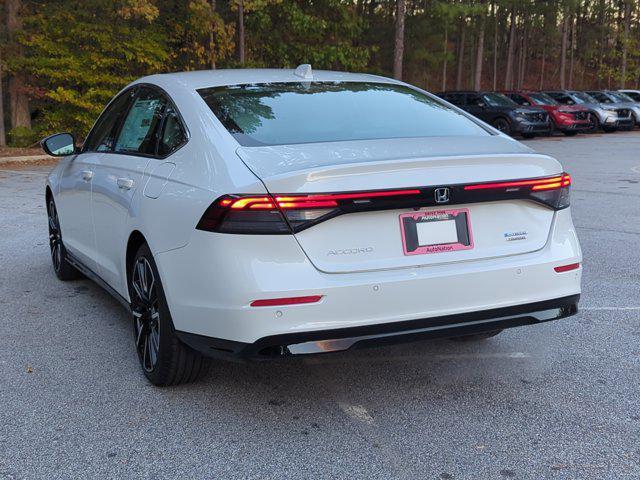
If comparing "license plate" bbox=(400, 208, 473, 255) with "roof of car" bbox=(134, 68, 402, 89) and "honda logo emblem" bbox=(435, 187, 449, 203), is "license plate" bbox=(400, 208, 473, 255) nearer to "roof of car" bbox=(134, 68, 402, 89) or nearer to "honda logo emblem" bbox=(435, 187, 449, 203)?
"honda logo emblem" bbox=(435, 187, 449, 203)

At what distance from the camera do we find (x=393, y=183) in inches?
125

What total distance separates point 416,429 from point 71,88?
2114 cm

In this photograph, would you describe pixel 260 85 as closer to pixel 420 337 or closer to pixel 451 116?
pixel 451 116

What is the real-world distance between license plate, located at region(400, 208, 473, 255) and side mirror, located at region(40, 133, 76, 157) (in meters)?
3.28

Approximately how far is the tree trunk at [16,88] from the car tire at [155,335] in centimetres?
1924

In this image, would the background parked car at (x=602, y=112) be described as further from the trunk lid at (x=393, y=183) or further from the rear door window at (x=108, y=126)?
the trunk lid at (x=393, y=183)

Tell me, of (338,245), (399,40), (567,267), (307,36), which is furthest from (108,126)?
(307,36)

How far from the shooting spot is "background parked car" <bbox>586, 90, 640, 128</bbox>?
31.2 meters

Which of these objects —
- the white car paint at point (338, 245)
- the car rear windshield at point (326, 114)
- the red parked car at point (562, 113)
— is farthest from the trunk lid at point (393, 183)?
the red parked car at point (562, 113)

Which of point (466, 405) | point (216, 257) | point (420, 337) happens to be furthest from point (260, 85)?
point (466, 405)

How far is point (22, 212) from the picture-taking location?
401 inches

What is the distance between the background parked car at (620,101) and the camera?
102 feet

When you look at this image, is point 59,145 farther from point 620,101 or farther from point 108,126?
point 620,101

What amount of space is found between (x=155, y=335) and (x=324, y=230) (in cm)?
131
